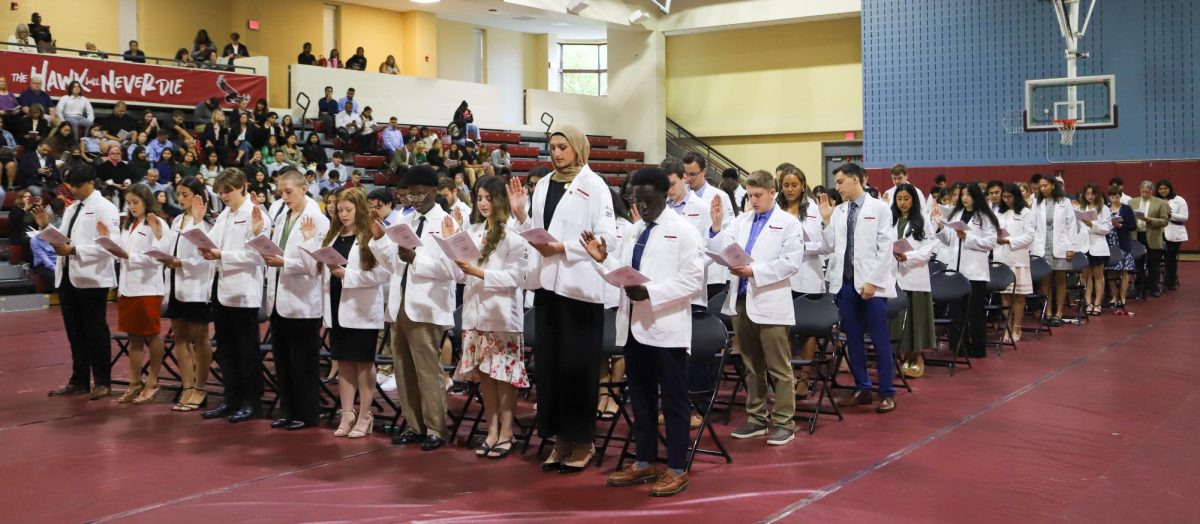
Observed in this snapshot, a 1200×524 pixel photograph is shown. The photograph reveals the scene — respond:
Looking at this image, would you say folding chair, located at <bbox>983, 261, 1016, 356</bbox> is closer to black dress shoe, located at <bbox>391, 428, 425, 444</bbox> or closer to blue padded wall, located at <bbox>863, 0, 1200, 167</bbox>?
black dress shoe, located at <bbox>391, 428, 425, 444</bbox>

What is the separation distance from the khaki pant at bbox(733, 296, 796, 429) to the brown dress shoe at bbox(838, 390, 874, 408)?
1103mm

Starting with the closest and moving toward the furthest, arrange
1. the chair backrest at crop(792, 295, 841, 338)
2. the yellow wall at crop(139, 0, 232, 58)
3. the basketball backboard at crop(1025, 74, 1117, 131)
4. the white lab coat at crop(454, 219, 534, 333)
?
the white lab coat at crop(454, 219, 534, 333) < the chair backrest at crop(792, 295, 841, 338) < the basketball backboard at crop(1025, 74, 1117, 131) < the yellow wall at crop(139, 0, 232, 58)

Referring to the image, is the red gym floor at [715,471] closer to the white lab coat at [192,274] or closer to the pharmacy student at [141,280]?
the pharmacy student at [141,280]

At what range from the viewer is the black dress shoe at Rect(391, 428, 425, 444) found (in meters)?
6.27

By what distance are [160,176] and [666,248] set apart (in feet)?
42.5

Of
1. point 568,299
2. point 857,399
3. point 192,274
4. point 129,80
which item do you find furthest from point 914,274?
point 129,80

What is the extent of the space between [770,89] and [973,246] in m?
16.5

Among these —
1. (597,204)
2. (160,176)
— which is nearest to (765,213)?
(597,204)

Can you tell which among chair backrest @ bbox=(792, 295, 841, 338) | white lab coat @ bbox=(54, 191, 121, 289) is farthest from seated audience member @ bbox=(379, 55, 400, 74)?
chair backrest @ bbox=(792, 295, 841, 338)

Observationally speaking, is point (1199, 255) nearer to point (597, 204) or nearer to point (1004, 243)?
point (1004, 243)

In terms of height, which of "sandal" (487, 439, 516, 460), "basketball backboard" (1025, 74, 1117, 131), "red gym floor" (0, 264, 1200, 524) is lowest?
"red gym floor" (0, 264, 1200, 524)

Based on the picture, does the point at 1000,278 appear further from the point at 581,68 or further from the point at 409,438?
the point at 581,68

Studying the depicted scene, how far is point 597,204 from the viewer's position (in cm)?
536

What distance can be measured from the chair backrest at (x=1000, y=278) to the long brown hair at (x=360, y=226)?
6.28m
